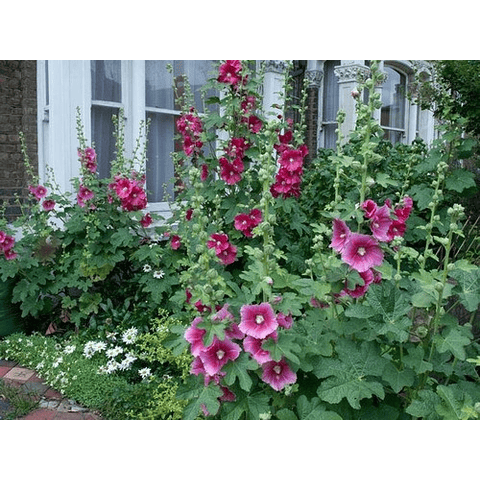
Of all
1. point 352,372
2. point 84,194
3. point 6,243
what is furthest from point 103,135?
point 352,372

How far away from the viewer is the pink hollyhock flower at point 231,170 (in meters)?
2.90

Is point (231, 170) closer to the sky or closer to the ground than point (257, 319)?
closer to the sky

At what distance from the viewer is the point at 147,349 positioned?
8.62 feet

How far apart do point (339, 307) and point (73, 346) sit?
5.68 feet

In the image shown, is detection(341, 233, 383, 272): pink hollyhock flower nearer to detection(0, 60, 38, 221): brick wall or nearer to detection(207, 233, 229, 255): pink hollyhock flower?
detection(207, 233, 229, 255): pink hollyhock flower

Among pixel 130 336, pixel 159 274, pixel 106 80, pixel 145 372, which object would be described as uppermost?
pixel 106 80

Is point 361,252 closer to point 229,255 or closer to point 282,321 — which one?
point 282,321

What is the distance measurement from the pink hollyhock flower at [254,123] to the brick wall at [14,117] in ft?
7.66

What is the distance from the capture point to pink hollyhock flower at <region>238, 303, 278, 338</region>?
1.41 meters

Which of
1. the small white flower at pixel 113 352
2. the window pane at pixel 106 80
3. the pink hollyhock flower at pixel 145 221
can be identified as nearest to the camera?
the small white flower at pixel 113 352

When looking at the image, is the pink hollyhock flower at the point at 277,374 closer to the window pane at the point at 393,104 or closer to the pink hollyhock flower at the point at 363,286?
the pink hollyhock flower at the point at 363,286

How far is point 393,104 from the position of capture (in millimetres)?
9719

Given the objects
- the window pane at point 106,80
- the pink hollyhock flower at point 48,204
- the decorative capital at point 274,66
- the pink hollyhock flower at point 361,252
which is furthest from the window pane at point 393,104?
the pink hollyhock flower at point 361,252

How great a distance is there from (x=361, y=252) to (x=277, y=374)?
41 cm
